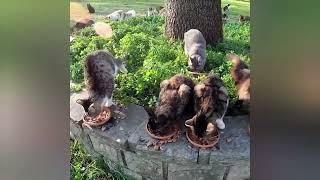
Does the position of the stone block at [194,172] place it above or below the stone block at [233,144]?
below

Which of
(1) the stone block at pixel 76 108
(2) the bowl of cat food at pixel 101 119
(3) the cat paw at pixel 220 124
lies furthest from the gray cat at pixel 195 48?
(1) the stone block at pixel 76 108

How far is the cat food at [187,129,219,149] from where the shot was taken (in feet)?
10.0

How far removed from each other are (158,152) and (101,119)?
0.42 m

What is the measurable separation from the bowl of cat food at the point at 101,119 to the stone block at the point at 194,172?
50 cm

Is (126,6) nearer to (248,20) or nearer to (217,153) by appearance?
(248,20)

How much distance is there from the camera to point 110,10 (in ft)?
10.5

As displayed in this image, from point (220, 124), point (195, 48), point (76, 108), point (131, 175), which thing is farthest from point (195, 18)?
point (131, 175)

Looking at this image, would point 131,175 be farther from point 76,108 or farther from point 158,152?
point 76,108

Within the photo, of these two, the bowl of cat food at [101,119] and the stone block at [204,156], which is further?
the bowl of cat food at [101,119]

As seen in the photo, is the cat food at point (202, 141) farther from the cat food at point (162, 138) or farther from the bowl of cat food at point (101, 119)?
the bowl of cat food at point (101, 119)

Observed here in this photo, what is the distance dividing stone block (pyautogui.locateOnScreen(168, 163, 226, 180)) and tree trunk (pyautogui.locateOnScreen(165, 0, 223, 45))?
2.58 ft

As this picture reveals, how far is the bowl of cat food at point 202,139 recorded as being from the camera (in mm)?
3062
